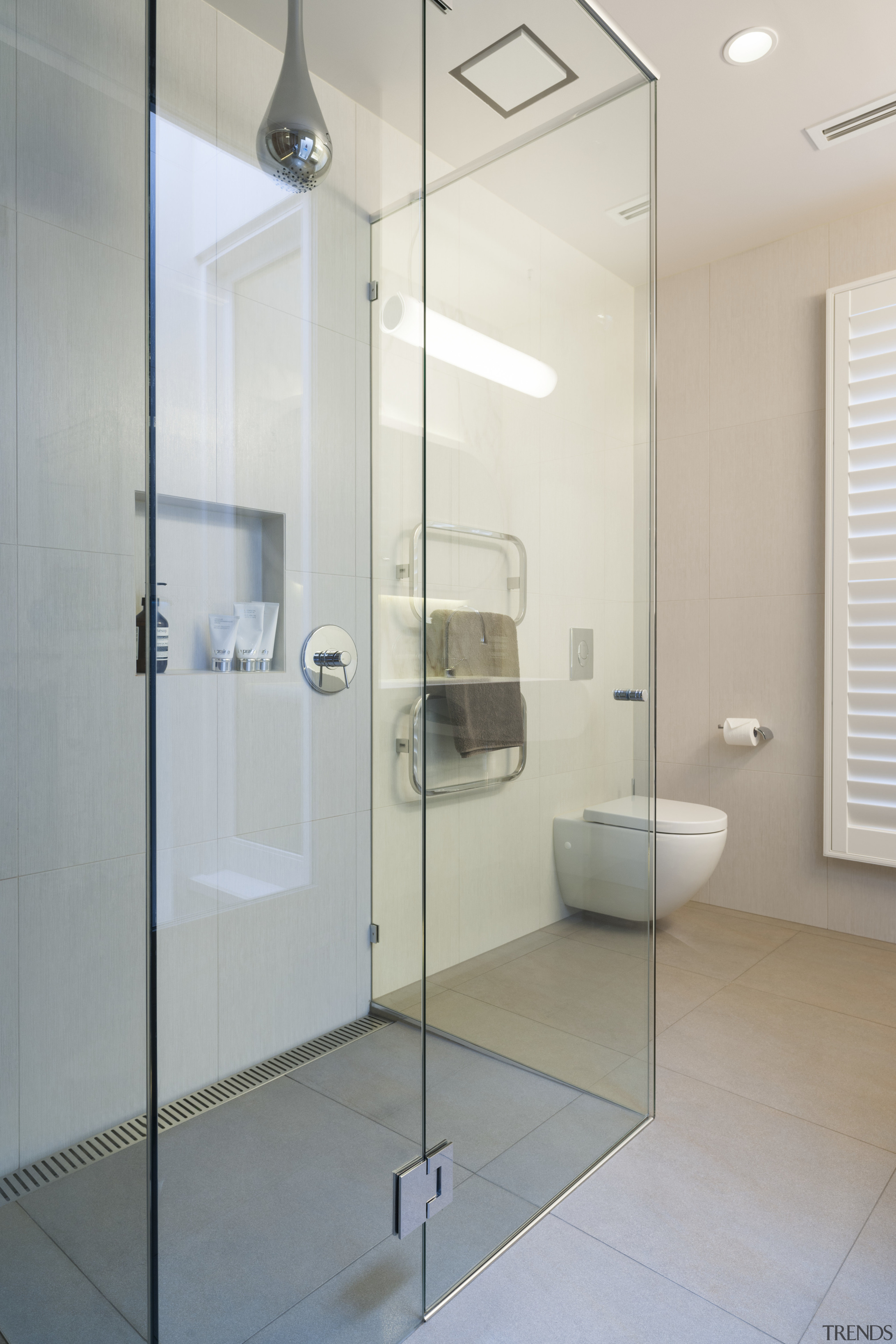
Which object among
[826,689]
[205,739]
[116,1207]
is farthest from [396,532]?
[826,689]

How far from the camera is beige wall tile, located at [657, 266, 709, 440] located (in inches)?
129

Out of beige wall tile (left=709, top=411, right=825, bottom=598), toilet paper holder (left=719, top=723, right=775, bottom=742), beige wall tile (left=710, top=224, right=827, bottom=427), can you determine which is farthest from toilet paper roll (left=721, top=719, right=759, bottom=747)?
beige wall tile (left=710, top=224, right=827, bottom=427)

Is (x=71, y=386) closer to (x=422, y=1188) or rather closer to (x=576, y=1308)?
(x=422, y=1188)

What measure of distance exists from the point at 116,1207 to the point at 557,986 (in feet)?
2.79

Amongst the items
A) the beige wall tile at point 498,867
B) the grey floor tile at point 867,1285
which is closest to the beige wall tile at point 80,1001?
the beige wall tile at point 498,867

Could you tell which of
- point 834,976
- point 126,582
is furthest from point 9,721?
point 834,976

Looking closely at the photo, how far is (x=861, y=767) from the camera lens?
2.83m

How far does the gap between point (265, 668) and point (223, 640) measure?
9cm

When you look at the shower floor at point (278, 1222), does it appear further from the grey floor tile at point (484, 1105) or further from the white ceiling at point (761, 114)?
the white ceiling at point (761, 114)

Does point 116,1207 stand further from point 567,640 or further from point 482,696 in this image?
point 567,640

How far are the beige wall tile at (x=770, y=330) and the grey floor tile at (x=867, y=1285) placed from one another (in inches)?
101

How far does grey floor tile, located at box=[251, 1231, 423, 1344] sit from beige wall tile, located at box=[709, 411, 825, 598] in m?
2.55

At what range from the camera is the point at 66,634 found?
1142mm

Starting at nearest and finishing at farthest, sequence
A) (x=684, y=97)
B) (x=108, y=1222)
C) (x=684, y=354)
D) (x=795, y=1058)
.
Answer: (x=108, y=1222)
(x=795, y=1058)
(x=684, y=97)
(x=684, y=354)
